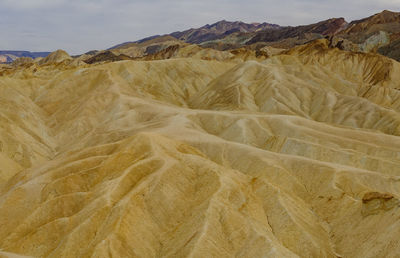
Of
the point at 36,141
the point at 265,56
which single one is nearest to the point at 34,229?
the point at 36,141

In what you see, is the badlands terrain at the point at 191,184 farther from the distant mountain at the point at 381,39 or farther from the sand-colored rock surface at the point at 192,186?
the distant mountain at the point at 381,39

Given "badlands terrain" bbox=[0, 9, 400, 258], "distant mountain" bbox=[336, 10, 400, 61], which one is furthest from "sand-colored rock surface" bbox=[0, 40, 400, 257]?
"distant mountain" bbox=[336, 10, 400, 61]

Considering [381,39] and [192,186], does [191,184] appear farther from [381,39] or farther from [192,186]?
[381,39]

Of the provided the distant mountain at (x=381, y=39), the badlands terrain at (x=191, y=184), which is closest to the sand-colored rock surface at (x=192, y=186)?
the badlands terrain at (x=191, y=184)

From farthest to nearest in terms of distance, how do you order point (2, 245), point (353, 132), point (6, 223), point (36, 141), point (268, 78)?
point (268, 78), point (36, 141), point (353, 132), point (6, 223), point (2, 245)

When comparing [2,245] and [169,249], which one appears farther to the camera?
[2,245]

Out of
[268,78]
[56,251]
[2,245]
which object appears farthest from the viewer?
[268,78]

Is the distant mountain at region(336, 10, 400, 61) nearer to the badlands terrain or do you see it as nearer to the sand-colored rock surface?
the badlands terrain

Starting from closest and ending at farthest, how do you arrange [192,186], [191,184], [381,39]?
[192,186]
[191,184]
[381,39]

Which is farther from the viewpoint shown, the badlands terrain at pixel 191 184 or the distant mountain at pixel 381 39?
the distant mountain at pixel 381 39

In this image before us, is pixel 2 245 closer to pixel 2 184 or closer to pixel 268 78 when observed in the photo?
pixel 2 184

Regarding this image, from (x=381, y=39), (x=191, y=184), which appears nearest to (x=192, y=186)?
(x=191, y=184)
